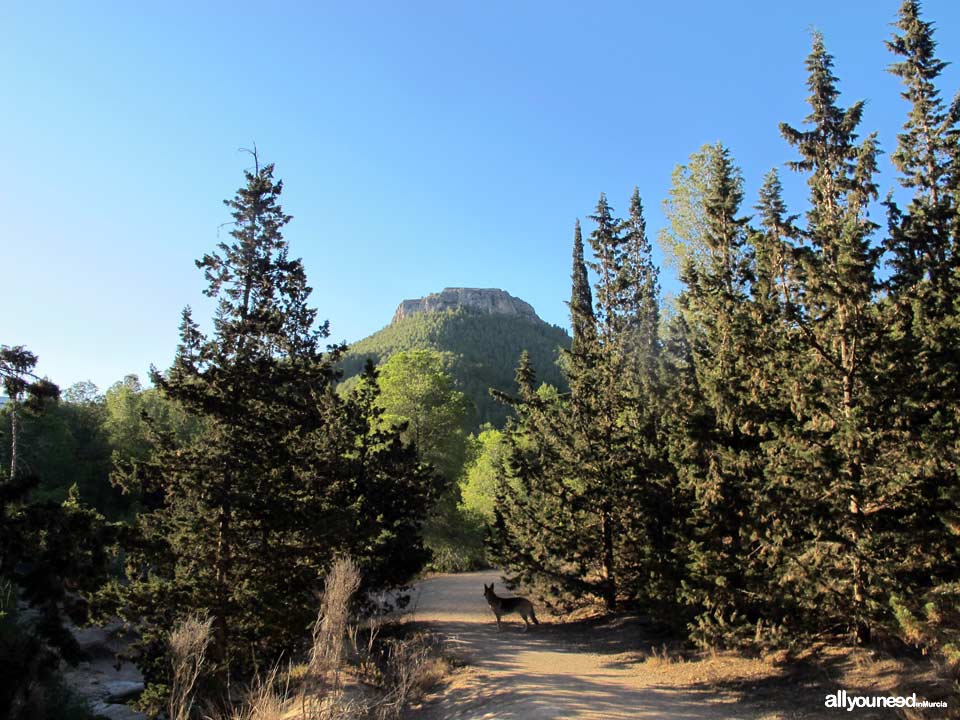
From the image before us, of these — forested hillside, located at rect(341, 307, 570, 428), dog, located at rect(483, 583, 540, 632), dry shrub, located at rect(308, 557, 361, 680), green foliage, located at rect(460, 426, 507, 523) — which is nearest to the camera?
dry shrub, located at rect(308, 557, 361, 680)

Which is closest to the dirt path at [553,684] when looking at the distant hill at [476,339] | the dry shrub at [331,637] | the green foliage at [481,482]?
the dry shrub at [331,637]

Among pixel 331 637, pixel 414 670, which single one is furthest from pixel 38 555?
pixel 414 670

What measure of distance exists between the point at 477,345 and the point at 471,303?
48.8 meters

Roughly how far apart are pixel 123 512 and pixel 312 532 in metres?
36.7

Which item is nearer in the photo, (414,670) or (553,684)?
(553,684)

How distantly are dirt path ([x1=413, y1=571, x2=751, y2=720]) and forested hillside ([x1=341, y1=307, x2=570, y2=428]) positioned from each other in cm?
6264

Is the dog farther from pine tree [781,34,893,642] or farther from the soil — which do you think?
pine tree [781,34,893,642]

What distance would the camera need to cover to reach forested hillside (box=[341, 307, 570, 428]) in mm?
87688

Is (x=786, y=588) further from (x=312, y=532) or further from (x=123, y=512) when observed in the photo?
(x=123, y=512)

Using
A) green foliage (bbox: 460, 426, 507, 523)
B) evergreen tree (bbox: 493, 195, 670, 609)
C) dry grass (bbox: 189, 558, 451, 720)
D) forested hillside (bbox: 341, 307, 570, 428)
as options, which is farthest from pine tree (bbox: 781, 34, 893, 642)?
forested hillside (bbox: 341, 307, 570, 428)

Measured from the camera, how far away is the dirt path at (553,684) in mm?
9789

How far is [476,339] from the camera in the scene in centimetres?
12694

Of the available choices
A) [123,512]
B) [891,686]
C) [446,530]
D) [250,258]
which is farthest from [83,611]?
[123,512]

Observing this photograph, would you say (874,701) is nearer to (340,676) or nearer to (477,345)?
(340,676)
